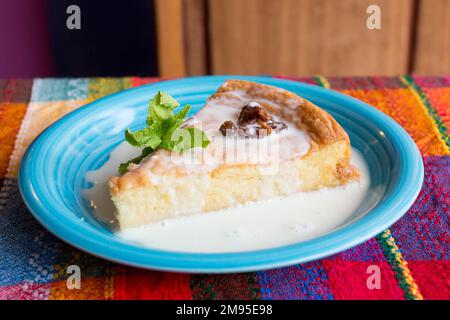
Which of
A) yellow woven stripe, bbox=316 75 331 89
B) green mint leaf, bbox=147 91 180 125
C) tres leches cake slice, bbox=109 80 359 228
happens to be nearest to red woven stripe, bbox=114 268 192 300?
tres leches cake slice, bbox=109 80 359 228

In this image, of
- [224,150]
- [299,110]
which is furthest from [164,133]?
[299,110]

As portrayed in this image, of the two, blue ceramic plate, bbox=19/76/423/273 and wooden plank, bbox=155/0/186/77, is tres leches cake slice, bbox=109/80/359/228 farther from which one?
wooden plank, bbox=155/0/186/77

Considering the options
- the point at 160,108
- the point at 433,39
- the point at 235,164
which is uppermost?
the point at 160,108

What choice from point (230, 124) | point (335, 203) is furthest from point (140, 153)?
point (335, 203)

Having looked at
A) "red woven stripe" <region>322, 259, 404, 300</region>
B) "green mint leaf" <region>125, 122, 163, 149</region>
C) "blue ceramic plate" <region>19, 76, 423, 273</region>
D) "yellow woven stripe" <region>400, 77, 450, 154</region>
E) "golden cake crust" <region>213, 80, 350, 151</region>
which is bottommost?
"red woven stripe" <region>322, 259, 404, 300</region>

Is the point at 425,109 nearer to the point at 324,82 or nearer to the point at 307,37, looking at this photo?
the point at 324,82
